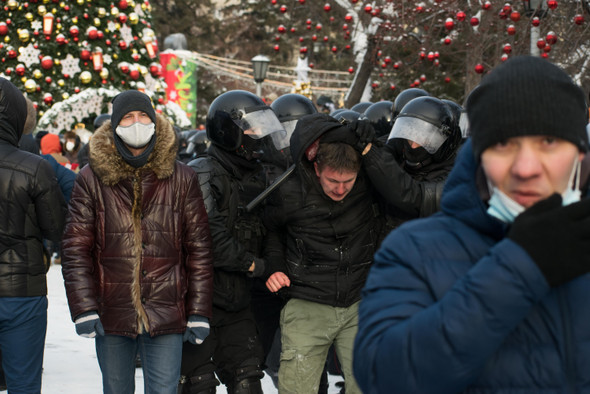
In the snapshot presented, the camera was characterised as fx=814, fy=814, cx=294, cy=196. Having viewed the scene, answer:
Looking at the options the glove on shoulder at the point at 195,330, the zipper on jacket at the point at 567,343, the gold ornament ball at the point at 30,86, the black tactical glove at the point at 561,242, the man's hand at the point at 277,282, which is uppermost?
the black tactical glove at the point at 561,242

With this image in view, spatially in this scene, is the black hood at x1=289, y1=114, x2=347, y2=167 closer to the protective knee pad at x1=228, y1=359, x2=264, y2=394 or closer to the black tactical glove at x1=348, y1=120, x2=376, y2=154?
the black tactical glove at x1=348, y1=120, x2=376, y2=154

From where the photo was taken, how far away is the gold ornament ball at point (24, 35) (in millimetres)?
15141

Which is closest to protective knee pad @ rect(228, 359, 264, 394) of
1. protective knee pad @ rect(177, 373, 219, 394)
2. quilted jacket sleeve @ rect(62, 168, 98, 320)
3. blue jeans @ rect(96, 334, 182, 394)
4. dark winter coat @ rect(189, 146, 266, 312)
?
protective knee pad @ rect(177, 373, 219, 394)

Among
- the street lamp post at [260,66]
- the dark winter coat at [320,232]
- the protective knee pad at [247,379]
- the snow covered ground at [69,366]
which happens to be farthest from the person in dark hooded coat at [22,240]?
the street lamp post at [260,66]

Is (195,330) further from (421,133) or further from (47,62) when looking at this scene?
(47,62)

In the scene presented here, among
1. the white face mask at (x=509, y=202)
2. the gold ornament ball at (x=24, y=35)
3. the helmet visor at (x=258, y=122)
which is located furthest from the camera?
the gold ornament ball at (x=24, y=35)

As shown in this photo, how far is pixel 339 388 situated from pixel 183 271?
8.21 feet

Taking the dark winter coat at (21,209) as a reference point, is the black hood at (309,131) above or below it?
above

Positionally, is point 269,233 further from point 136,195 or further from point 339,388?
point 339,388

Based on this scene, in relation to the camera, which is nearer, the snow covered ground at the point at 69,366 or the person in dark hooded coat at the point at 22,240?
the person in dark hooded coat at the point at 22,240

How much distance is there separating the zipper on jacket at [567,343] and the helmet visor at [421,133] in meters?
3.17

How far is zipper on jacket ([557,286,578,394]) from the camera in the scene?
1.64m

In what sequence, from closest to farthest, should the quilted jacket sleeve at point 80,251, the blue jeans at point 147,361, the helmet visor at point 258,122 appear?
the quilted jacket sleeve at point 80,251 → the blue jeans at point 147,361 → the helmet visor at point 258,122

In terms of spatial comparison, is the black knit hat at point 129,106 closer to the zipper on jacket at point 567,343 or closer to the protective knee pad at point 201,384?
the protective knee pad at point 201,384
